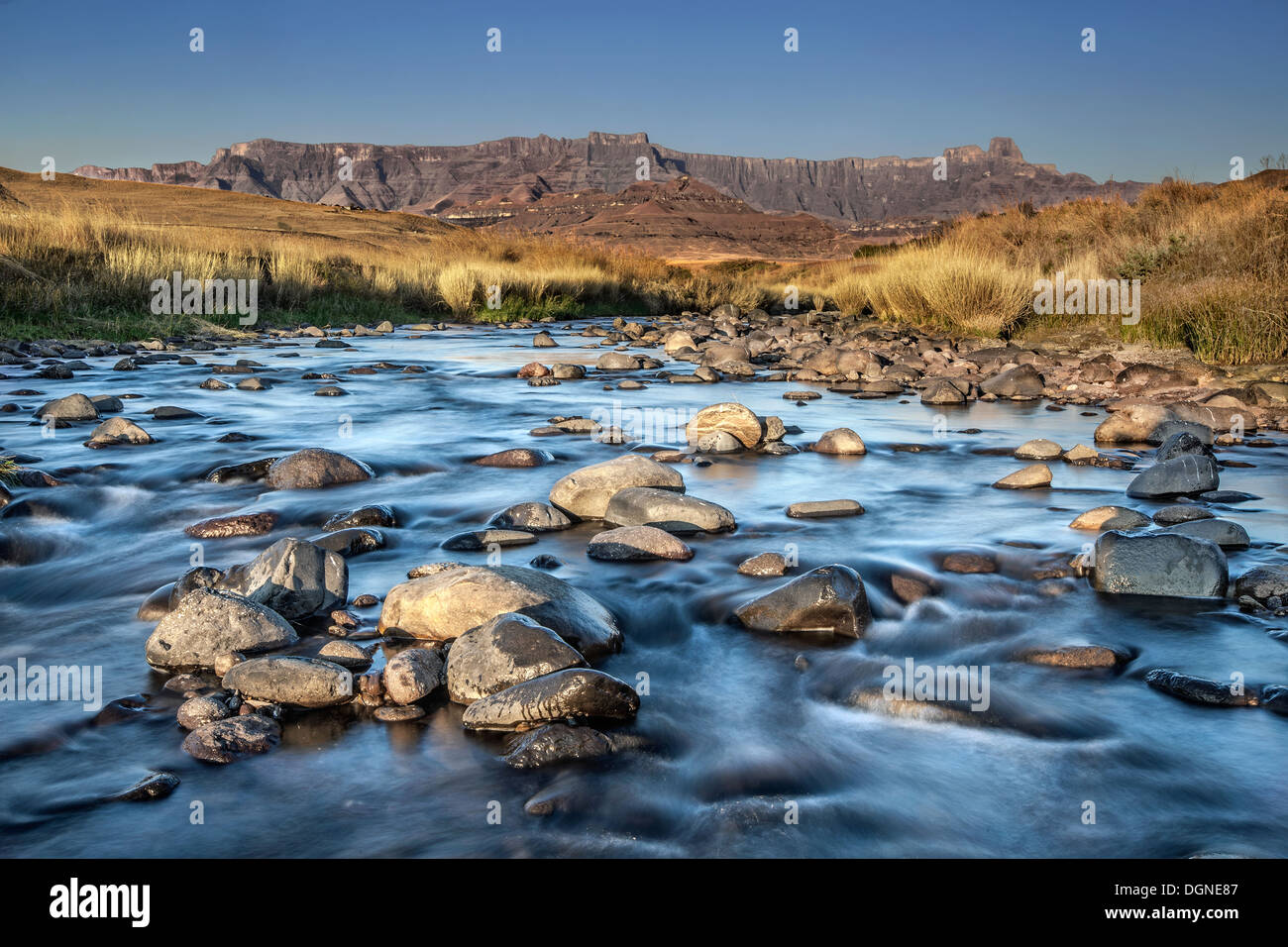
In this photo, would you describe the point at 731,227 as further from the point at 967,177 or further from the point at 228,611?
the point at 228,611

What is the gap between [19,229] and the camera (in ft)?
52.8

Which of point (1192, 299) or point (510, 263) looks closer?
point (1192, 299)

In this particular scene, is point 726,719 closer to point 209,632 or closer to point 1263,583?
point 209,632

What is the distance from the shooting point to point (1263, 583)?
4.00 metres

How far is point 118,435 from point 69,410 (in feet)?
4.16

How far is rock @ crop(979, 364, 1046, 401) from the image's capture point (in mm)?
10891

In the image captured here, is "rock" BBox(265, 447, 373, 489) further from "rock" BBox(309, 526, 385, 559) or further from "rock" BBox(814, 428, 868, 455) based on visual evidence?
"rock" BBox(814, 428, 868, 455)

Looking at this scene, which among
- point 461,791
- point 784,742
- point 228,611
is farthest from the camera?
point 228,611

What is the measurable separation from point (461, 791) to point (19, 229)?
1757cm

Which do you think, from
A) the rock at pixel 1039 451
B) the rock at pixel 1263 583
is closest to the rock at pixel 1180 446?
the rock at pixel 1039 451

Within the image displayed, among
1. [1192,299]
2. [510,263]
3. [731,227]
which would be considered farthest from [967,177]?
[1192,299]

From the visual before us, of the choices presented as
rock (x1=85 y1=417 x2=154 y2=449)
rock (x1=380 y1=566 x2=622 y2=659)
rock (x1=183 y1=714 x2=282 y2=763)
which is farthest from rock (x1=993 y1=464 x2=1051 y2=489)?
rock (x1=85 y1=417 x2=154 y2=449)

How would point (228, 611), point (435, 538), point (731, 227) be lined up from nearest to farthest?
point (228, 611) → point (435, 538) → point (731, 227)
